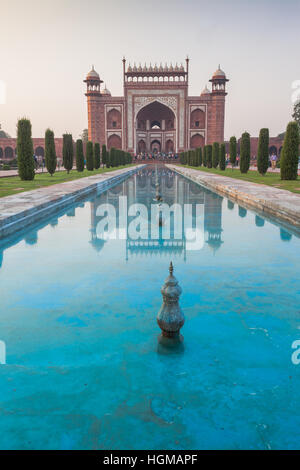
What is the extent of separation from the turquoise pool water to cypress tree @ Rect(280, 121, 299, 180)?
8.69 meters

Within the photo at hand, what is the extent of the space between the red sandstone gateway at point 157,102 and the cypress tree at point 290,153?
26211 mm

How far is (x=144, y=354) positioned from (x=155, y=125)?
147 ft

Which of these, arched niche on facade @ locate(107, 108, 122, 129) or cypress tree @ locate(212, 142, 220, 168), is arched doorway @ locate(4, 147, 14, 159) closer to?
arched niche on facade @ locate(107, 108, 122, 129)

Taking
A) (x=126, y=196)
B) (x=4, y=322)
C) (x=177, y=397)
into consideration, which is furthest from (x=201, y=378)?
(x=126, y=196)

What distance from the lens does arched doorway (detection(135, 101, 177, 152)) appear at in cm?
4053

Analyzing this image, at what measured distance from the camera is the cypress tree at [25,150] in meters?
11.8

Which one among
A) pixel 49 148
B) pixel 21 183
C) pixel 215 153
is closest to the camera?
pixel 21 183

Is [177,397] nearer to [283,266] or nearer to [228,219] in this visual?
Result: [283,266]

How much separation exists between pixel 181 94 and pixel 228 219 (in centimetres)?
3320

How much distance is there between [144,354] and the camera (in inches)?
73.9
